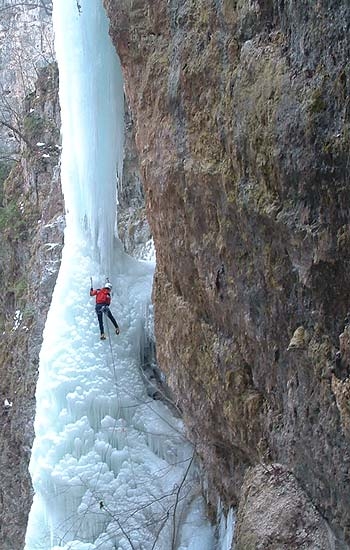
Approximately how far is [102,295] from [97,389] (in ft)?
3.19

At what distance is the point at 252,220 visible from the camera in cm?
329

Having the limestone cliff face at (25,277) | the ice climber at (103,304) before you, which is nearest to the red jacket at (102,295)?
the ice climber at (103,304)

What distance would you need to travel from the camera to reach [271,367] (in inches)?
139

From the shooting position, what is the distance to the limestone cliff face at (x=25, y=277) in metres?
11.0

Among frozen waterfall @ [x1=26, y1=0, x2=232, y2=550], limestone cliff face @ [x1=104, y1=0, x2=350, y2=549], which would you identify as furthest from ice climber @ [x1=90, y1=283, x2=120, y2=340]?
limestone cliff face @ [x1=104, y1=0, x2=350, y2=549]

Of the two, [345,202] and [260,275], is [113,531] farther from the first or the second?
[345,202]

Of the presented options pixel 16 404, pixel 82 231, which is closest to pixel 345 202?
pixel 82 231

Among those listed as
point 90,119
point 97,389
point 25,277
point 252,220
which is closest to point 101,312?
Result: point 97,389

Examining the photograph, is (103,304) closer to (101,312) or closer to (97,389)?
(101,312)

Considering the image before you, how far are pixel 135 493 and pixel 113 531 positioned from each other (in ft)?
1.35

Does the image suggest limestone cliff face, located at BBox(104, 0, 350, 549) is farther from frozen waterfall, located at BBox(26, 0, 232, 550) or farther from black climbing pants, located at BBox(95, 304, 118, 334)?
black climbing pants, located at BBox(95, 304, 118, 334)

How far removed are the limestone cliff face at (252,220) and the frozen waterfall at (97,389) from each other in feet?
2.93

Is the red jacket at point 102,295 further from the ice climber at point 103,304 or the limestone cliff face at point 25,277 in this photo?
the limestone cliff face at point 25,277

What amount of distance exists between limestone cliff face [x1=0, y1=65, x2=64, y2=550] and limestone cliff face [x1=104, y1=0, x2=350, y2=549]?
20.8 feet
